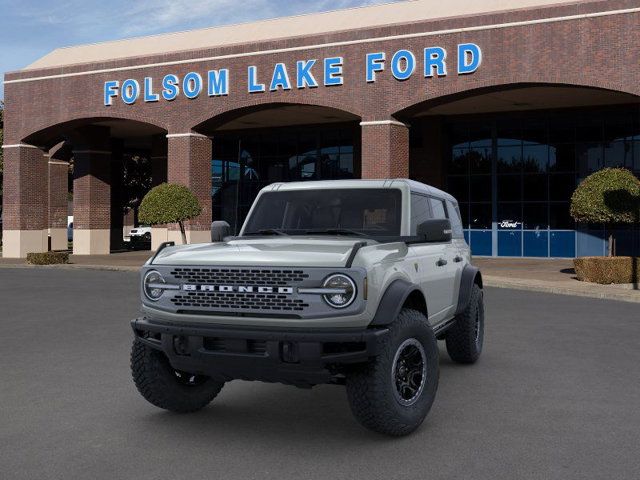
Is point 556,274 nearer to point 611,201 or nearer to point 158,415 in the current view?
point 611,201

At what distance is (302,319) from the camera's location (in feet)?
17.1

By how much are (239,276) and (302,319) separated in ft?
1.90

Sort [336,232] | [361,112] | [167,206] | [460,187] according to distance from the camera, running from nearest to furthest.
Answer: [336,232]
[361,112]
[167,206]
[460,187]

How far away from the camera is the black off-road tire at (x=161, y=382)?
19.6 feet

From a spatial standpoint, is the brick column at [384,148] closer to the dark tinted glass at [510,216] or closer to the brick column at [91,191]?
the dark tinted glass at [510,216]

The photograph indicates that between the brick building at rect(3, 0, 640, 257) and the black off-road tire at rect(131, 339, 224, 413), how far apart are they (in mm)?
22088

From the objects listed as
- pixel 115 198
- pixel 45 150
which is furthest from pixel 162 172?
pixel 45 150

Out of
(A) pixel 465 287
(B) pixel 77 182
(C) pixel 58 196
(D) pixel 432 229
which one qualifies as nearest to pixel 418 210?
(D) pixel 432 229

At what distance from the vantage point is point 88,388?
7398mm

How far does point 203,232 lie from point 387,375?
95.4 ft

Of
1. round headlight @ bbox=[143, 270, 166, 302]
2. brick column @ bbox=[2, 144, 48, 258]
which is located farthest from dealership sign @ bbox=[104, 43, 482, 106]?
round headlight @ bbox=[143, 270, 166, 302]

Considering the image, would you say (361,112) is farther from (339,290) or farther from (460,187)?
(339,290)

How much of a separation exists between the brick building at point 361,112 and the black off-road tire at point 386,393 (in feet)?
71.3

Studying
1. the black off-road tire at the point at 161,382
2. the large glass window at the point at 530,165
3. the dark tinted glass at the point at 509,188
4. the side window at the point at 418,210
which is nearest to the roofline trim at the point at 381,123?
the large glass window at the point at 530,165
